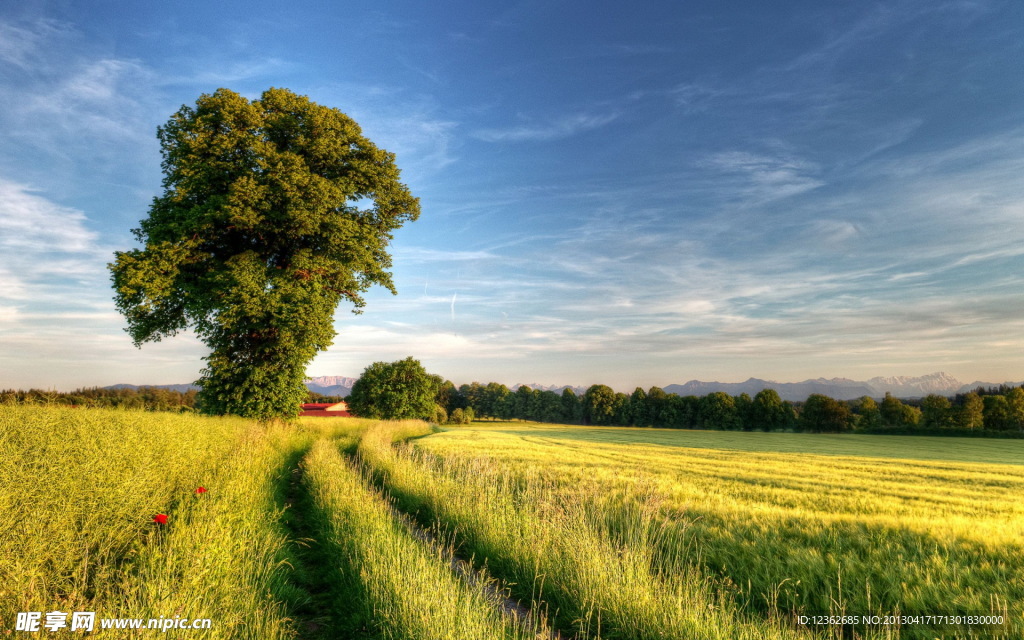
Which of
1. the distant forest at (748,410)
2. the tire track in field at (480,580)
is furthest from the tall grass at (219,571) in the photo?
the distant forest at (748,410)

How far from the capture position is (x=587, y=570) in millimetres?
5742

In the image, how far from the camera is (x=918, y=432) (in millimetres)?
72125

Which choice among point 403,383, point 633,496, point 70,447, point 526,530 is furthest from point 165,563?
point 403,383

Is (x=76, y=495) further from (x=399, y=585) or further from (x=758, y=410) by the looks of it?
(x=758, y=410)

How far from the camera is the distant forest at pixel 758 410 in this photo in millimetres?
77000

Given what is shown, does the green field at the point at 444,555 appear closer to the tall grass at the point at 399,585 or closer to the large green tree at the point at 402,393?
the tall grass at the point at 399,585

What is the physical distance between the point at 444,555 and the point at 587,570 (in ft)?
10.1

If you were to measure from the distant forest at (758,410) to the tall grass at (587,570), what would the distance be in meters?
92.5

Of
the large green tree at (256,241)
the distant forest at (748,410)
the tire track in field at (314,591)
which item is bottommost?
the distant forest at (748,410)

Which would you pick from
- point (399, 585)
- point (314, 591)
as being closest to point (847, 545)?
point (399, 585)

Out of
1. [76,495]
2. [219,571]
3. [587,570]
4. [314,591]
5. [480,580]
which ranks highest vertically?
[76,495]

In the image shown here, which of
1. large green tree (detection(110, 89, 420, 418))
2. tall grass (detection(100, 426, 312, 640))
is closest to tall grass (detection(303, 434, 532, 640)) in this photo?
tall grass (detection(100, 426, 312, 640))

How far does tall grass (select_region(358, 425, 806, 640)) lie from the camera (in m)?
4.83

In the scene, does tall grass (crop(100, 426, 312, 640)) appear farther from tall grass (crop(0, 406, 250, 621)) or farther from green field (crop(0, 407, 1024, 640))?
tall grass (crop(0, 406, 250, 621))
